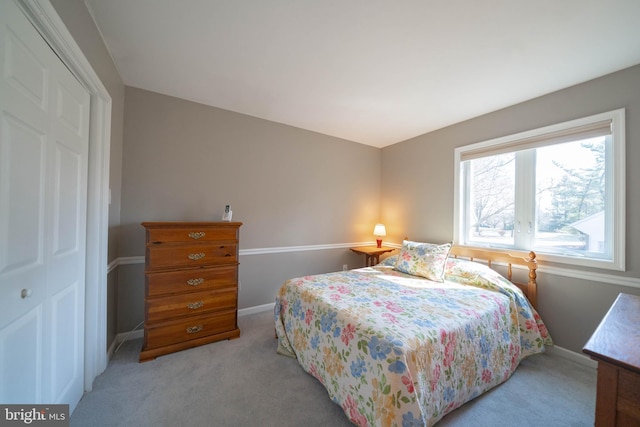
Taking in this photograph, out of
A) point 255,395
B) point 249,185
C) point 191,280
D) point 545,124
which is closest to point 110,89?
point 249,185

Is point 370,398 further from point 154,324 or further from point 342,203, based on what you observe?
point 342,203

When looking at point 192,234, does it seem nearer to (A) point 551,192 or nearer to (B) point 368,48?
(B) point 368,48

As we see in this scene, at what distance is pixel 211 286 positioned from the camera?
2.23 meters

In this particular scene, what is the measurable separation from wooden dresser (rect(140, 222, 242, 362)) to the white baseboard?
3.02 meters

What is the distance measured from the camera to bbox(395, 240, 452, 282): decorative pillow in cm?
245

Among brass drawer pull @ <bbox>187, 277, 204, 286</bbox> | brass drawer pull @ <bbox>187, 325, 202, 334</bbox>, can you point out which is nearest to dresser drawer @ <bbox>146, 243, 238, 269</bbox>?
brass drawer pull @ <bbox>187, 277, 204, 286</bbox>

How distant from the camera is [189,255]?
2123 millimetres

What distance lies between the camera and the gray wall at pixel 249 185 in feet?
7.61

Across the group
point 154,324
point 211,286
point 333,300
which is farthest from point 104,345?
point 333,300

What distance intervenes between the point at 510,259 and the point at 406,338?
1.88 meters

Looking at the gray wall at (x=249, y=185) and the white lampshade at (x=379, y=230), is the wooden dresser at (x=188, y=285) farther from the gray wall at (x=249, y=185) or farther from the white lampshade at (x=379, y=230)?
the white lampshade at (x=379, y=230)

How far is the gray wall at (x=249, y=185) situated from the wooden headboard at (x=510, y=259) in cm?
155

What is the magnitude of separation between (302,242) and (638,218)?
3.17 metres

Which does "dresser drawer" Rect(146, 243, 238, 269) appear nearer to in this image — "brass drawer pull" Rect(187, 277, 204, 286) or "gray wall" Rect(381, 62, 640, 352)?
"brass drawer pull" Rect(187, 277, 204, 286)
